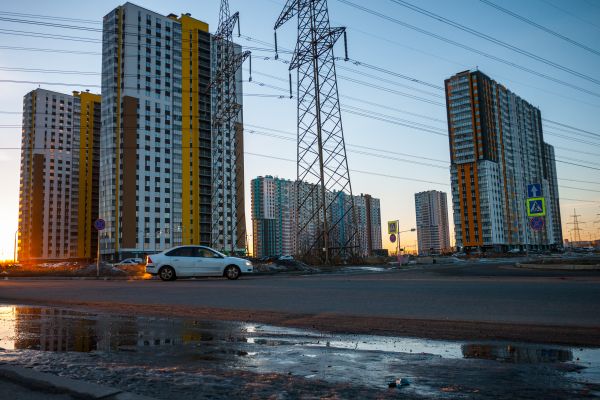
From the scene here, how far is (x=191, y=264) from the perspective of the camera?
20.4 meters

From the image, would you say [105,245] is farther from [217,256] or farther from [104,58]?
[217,256]

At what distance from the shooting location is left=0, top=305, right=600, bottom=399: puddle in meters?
3.32

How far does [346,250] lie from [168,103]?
88973 millimetres

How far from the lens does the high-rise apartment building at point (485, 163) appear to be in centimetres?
13525

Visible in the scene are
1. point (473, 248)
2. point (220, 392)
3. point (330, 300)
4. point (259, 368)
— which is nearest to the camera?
point (220, 392)

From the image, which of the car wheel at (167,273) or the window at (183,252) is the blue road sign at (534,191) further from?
the car wheel at (167,273)

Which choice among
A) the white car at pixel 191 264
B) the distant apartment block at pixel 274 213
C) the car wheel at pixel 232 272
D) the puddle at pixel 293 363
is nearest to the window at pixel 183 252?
the white car at pixel 191 264

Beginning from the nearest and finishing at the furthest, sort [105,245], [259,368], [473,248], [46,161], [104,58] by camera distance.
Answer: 1. [259,368]
2. [105,245]
3. [104,58]
4. [473,248]
5. [46,161]

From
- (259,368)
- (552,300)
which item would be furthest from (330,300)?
(259,368)

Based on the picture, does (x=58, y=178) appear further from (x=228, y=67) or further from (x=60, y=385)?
(x=60, y=385)

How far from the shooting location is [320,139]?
3650 centimetres

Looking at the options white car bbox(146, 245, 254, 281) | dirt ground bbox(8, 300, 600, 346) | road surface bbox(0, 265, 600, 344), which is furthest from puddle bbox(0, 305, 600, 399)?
white car bbox(146, 245, 254, 281)

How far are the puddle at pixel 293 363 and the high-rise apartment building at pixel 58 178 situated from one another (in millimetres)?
154997

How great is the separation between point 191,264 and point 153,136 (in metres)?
99.7
